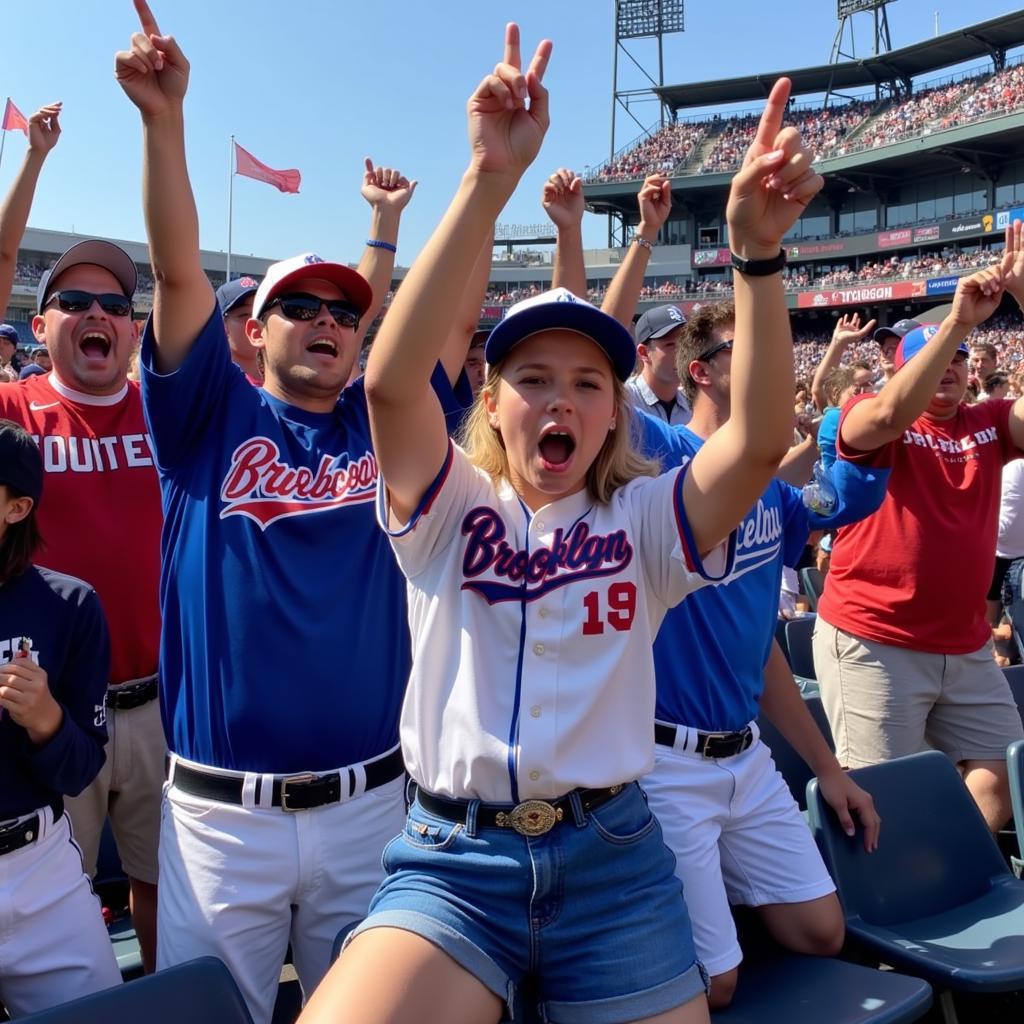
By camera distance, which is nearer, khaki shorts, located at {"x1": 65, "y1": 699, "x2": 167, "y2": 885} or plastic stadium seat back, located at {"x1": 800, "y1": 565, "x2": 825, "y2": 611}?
khaki shorts, located at {"x1": 65, "y1": 699, "x2": 167, "y2": 885}

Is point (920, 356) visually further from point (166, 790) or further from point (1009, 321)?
point (1009, 321)

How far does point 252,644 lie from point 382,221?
158 centimetres

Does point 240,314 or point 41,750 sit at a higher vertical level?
point 240,314

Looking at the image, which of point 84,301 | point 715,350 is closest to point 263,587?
point 84,301

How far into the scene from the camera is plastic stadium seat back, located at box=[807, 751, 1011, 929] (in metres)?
2.76

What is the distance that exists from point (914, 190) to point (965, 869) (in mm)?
46685

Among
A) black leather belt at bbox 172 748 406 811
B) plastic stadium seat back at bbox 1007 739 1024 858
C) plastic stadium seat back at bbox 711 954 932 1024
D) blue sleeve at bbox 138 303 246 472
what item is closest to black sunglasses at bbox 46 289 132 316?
blue sleeve at bbox 138 303 246 472

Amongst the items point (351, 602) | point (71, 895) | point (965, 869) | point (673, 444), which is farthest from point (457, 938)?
point (965, 869)

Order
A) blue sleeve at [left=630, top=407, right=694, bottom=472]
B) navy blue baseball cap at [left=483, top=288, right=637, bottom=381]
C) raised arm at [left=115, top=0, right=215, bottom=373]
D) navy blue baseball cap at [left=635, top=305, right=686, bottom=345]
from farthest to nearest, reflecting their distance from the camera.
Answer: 1. navy blue baseball cap at [left=635, top=305, right=686, bottom=345]
2. blue sleeve at [left=630, top=407, right=694, bottom=472]
3. raised arm at [left=115, top=0, right=215, bottom=373]
4. navy blue baseball cap at [left=483, top=288, right=637, bottom=381]

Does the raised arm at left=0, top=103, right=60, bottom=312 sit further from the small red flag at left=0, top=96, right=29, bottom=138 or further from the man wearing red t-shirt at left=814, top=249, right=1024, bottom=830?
the small red flag at left=0, top=96, right=29, bottom=138

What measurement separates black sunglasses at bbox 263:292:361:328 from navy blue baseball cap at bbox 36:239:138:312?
880mm

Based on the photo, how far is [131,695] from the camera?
110 inches

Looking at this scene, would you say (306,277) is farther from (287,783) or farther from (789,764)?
(789,764)

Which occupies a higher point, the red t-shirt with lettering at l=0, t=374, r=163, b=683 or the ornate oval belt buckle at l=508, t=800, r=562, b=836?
the red t-shirt with lettering at l=0, t=374, r=163, b=683
